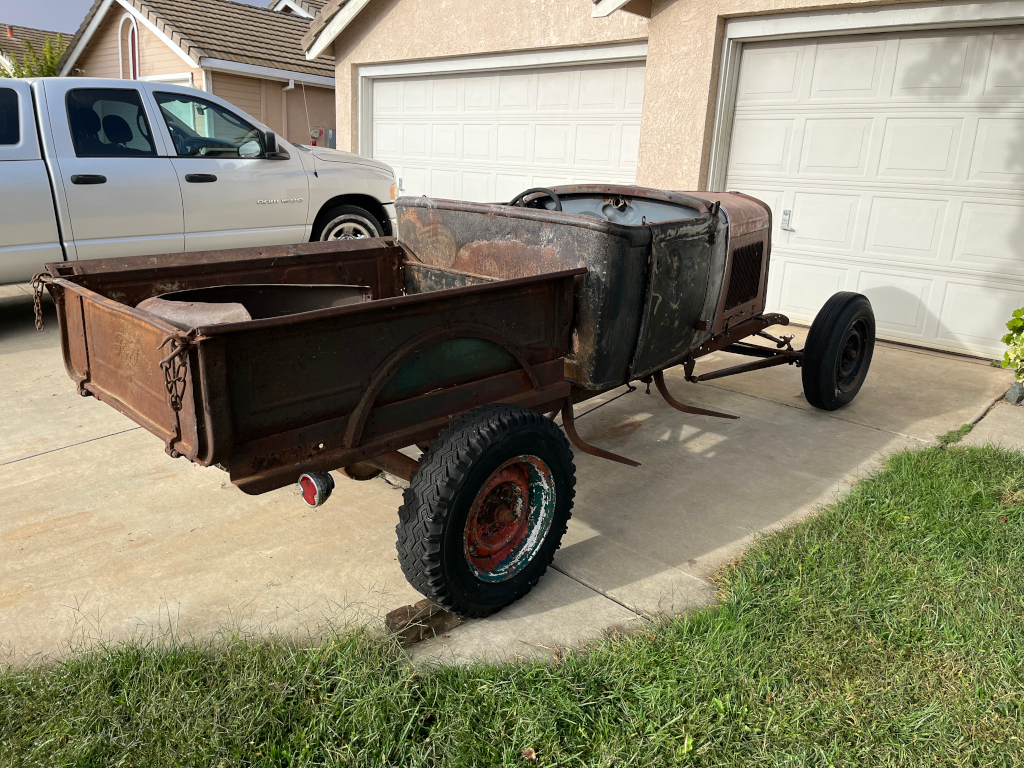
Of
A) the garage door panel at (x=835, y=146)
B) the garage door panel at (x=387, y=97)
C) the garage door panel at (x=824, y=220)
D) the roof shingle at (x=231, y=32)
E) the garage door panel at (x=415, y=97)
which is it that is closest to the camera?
the garage door panel at (x=835, y=146)

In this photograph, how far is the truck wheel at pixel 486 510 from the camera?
2627 millimetres

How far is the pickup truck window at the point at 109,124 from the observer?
20.6 ft

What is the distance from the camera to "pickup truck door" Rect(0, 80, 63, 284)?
233 inches

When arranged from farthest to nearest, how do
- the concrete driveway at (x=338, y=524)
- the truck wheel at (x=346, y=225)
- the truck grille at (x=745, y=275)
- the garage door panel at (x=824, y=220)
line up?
the truck wheel at (x=346, y=225), the garage door panel at (x=824, y=220), the truck grille at (x=745, y=275), the concrete driveway at (x=338, y=524)

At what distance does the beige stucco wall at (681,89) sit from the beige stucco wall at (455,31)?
50cm

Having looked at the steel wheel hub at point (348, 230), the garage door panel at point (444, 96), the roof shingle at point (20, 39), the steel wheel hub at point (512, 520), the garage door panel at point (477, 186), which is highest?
the roof shingle at point (20, 39)

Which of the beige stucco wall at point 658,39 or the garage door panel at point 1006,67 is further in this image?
the beige stucco wall at point 658,39

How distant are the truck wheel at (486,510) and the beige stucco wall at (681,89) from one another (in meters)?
5.55

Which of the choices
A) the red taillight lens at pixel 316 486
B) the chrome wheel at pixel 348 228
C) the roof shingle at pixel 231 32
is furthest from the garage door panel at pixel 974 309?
the roof shingle at pixel 231 32

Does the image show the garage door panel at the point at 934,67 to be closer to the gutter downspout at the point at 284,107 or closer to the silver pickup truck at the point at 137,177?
the silver pickup truck at the point at 137,177

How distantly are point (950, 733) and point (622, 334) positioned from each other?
1.94 m

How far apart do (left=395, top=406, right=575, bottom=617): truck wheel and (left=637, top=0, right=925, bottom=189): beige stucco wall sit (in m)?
5.55

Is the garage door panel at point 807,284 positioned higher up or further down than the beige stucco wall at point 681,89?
further down

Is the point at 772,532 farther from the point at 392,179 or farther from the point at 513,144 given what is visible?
the point at 513,144
